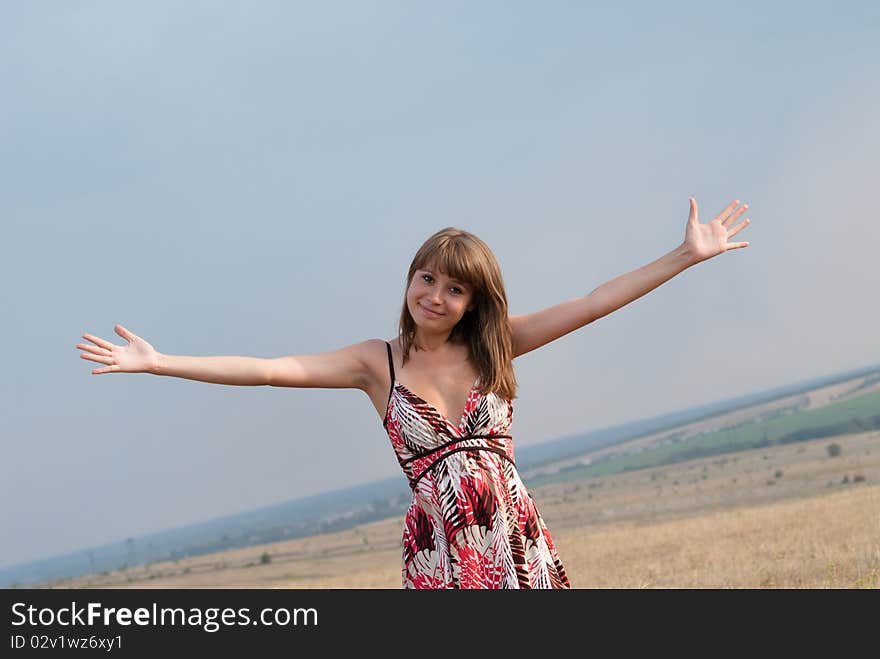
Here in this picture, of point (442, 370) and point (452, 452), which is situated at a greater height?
point (442, 370)

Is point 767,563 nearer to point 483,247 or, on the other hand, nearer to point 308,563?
point 483,247

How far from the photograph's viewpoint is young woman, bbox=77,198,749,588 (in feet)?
16.1

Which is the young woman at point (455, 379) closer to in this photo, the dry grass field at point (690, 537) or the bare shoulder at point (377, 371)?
the bare shoulder at point (377, 371)

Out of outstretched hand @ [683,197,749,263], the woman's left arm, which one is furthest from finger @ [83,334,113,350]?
outstretched hand @ [683,197,749,263]

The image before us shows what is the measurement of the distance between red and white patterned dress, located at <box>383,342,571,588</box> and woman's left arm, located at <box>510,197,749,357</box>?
1.27ft

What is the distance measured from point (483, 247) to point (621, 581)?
37.2 feet

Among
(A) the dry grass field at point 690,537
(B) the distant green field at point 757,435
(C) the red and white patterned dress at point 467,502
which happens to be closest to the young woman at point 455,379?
(C) the red and white patterned dress at point 467,502

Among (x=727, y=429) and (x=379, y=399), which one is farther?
(x=727, y=429)

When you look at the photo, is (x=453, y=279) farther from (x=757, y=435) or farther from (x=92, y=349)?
(x=757, y=435)

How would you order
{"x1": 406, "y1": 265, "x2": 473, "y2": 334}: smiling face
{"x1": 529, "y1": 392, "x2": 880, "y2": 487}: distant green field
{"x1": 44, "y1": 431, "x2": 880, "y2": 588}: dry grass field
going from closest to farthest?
1. {"x1": 406, "y1": 265, "x2": 473, "y2": 334}: smiling face
2. {"x1": 44, "y1": 431, "x2": 880, "y2": 588}: dry grass field
3. {"x1": 529, "y1": 392, "x2": 880, "y2": 487}: distant green field

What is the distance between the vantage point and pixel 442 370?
203 inches

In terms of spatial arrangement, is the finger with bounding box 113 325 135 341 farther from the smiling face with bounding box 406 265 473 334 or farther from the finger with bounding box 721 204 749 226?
the finger with bounding box 721 204 749 226
